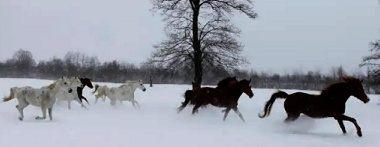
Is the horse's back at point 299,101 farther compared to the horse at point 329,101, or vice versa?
the horse's back at point 299,101

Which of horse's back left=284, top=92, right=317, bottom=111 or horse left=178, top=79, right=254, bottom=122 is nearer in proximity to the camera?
horse's back left=284, top=92, right=317, bottom=111

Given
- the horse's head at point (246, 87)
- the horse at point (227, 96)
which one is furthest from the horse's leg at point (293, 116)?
the horse's head at point (246, 87)

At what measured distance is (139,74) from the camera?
9138 cm

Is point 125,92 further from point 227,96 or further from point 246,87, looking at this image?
point 246,87

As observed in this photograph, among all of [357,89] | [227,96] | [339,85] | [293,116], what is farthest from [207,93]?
[357,89]

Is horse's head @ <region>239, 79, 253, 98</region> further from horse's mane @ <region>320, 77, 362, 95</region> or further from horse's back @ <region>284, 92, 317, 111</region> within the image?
horse's mane @ <region>320, 77, 362, 95</region>

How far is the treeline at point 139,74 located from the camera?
19.3 meters

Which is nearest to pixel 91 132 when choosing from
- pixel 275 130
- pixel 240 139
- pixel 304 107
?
pixel 240 139

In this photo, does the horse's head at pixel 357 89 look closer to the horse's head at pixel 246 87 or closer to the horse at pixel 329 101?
the horse at pixel 329 101

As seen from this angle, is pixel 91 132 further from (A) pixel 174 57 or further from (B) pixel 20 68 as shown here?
(B) pixel 20 68

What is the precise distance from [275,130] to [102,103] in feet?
40.1

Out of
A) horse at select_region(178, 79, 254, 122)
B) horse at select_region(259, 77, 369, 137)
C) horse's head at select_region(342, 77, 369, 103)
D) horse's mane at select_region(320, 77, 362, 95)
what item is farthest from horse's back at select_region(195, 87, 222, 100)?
horse's head at select_region(342, 77, 369, 103)

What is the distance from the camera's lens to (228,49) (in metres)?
18.2

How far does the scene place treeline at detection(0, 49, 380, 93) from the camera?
19.3 m
